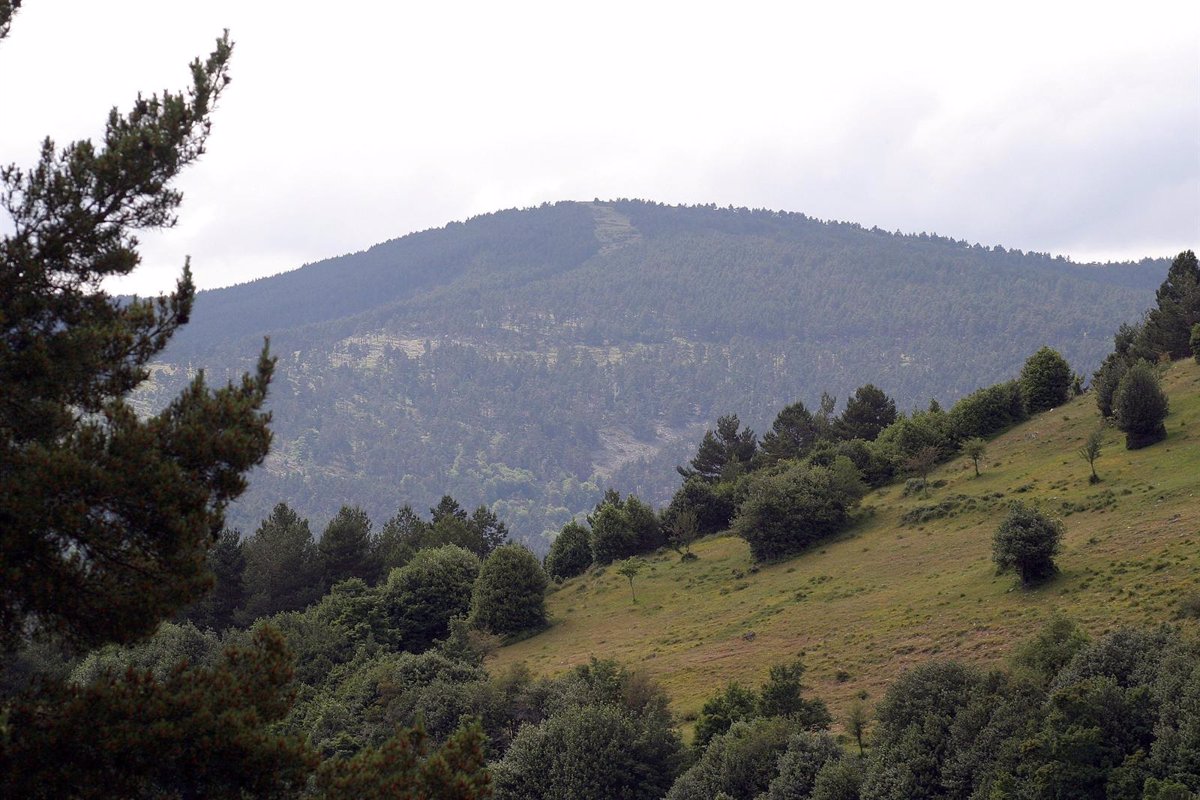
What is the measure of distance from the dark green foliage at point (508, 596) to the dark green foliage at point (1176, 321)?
166 feet

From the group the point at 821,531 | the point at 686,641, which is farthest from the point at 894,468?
the point at 686,641

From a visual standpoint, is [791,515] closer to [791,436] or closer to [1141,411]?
[1141,411]

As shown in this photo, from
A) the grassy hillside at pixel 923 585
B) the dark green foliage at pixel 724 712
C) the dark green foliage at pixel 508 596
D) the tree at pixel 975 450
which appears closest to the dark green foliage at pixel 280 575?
the dark green foliage at pixel 508 596

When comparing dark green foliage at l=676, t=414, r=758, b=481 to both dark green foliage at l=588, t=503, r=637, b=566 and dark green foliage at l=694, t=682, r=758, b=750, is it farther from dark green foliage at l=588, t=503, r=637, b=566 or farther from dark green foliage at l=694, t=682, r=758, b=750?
dark green foliage at l=694, t=682, r=758, b=750

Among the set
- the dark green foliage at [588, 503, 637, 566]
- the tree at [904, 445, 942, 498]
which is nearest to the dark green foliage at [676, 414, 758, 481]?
the dark green foliage at [588, 503, 637, 566]

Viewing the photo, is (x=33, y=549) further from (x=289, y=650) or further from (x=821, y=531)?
(x=821, y=531)

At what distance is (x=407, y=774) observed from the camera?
11.9 metres

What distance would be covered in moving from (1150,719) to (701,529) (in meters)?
59.9

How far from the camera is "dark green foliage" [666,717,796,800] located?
2975 centimetres

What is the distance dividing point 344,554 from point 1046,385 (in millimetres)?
56225

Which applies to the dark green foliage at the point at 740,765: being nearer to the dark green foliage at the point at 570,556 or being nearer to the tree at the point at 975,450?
the tree at the point at 975,450

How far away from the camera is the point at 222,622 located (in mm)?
77250

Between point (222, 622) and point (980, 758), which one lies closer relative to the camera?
point (980, 758)

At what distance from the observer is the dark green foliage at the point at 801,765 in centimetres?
2808
